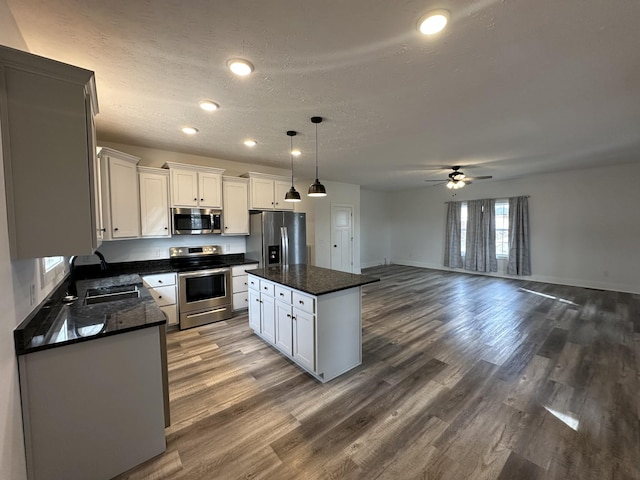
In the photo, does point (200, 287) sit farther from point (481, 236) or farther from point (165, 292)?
point (481, 236)

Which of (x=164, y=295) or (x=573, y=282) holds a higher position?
(x=164, y=295)

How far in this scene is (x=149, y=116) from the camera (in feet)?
9.22

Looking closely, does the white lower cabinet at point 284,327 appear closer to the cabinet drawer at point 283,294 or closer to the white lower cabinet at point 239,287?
the cabinet drawer at point 283,294

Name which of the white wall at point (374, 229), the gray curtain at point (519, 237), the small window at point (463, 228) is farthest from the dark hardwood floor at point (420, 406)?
the white wall at point (374, 229)

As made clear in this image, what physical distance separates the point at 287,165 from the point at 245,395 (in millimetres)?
3968

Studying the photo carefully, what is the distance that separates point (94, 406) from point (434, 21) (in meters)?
2.96

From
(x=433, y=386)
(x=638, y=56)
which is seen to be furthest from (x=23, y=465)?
(x=638, y=56)

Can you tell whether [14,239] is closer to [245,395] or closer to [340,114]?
[245,395]

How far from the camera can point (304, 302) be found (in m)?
2.57

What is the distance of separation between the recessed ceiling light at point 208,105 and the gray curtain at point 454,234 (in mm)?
7204

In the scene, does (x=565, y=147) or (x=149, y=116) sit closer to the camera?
Result: (x=149, y=116)

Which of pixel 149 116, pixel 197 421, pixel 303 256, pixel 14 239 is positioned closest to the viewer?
pixel 14 239

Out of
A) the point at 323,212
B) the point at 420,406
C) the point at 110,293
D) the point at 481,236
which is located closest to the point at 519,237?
the point at 481,236

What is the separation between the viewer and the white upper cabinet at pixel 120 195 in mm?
3209
